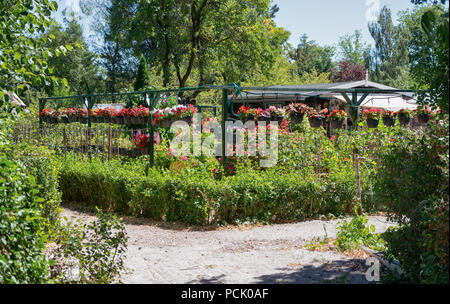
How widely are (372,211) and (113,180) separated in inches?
185

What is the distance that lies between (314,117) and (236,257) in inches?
155

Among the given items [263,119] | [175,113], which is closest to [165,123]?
[175,113]

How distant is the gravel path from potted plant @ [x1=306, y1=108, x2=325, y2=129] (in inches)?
82.0

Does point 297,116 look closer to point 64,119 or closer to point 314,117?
point 314,117

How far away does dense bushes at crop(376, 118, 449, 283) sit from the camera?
2.96 m

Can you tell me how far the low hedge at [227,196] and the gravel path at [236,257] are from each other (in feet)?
1.02

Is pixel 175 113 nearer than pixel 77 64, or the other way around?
pixel 175 113

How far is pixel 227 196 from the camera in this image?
6922mm

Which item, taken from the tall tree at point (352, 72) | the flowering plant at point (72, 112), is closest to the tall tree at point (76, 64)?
the tall tree at point (352, 72)

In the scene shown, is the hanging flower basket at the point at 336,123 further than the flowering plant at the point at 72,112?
No

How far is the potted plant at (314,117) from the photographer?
27.1 ft

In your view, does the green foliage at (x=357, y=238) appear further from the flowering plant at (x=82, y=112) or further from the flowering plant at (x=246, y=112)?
the flowering plant at (x=82, y=112)
